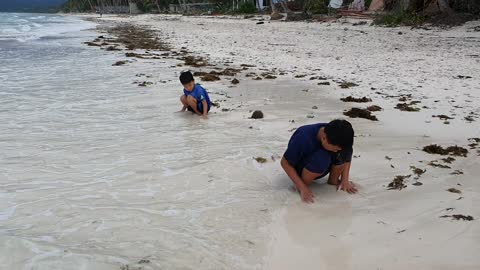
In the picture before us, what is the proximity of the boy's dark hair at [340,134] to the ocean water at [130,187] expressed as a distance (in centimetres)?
81

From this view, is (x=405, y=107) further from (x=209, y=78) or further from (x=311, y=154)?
(x=209, y=78)

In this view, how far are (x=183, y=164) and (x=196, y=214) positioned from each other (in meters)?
1.16

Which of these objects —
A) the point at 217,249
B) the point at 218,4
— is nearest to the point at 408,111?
the point at 217,249

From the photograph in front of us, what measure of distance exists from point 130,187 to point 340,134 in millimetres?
1977

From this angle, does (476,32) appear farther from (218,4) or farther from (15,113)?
(218,4)

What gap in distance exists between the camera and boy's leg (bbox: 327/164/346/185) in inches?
139

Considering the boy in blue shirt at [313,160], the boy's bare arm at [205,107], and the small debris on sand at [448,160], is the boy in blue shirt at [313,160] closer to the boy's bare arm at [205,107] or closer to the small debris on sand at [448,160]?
the small debris on sand at [448,160]

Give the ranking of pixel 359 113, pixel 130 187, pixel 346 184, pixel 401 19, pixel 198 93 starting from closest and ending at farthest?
pixel 346 184, pixel 130 187, pixel 359 113, pixel 198 93, pixel 401 19

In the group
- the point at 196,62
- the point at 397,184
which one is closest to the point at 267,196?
the point at 397,184

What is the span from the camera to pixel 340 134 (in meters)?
2.98

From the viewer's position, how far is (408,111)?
6074 millimetres

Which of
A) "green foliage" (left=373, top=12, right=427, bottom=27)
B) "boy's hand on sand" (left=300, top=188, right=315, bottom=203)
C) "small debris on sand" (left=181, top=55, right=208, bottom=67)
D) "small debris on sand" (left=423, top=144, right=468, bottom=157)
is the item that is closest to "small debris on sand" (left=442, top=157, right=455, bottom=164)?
"small debris on sand" (left=423, top=144, right=468, bottom=157)

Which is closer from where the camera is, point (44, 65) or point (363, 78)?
point (363, 78)

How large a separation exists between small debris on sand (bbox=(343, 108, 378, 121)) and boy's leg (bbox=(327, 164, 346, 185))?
2.43m
